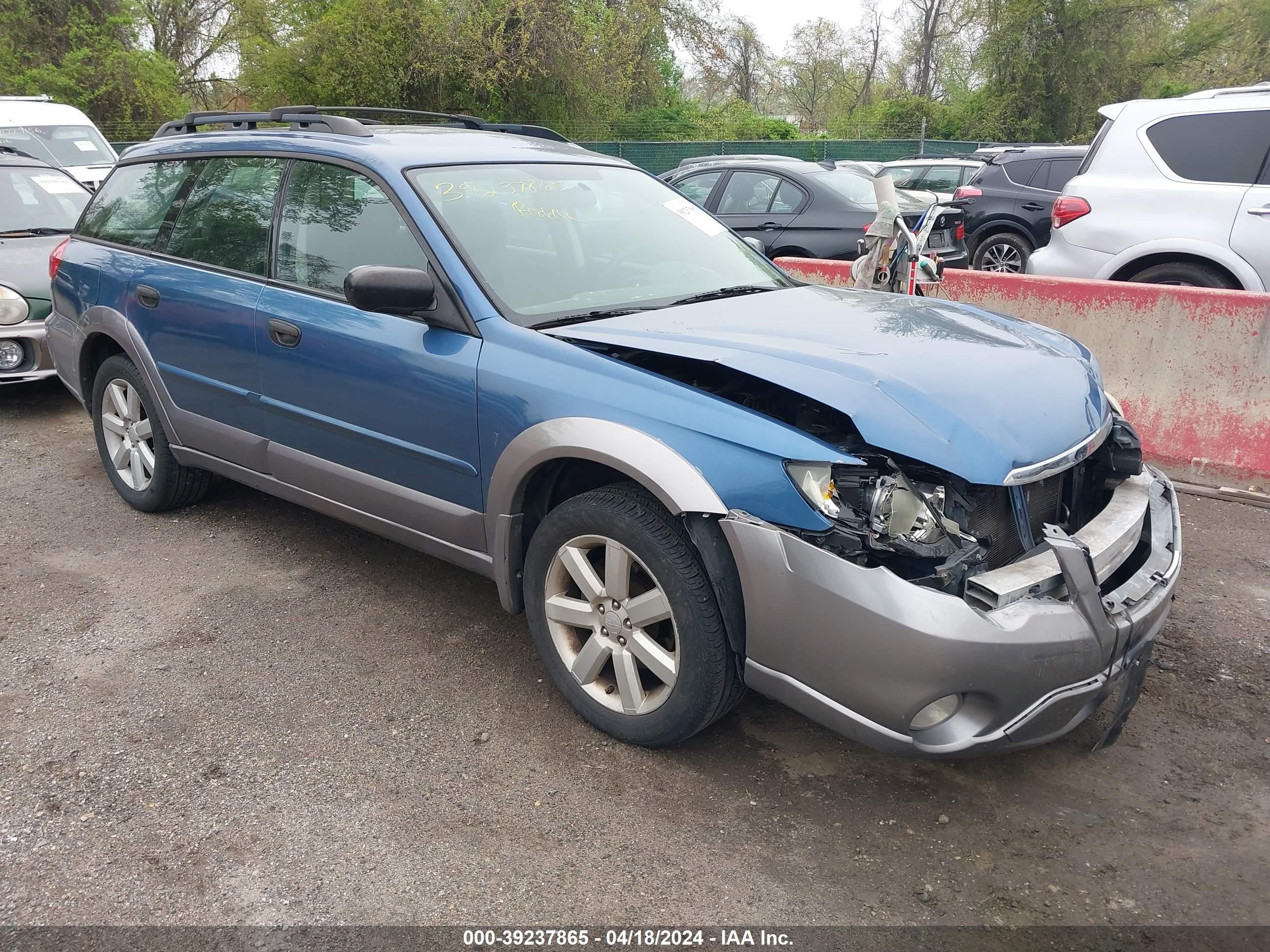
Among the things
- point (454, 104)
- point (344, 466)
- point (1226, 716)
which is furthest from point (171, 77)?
point (1226, 716)

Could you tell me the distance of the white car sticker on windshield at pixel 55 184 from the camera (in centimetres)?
816

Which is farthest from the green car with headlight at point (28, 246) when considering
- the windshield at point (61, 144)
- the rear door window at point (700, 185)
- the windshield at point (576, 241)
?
the rear door window at point (700, 185)

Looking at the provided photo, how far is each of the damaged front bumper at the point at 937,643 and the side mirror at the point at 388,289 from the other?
1310 mm

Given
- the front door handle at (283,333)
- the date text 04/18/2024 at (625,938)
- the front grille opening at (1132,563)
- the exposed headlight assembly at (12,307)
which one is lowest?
the date text 04/18/2024 at (625,938)

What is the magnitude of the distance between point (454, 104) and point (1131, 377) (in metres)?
24.8

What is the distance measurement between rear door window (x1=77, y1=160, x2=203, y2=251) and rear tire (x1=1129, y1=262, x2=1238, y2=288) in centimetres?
563

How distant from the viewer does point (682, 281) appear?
3.81m

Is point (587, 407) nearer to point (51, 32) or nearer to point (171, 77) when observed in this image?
point (171, 77)

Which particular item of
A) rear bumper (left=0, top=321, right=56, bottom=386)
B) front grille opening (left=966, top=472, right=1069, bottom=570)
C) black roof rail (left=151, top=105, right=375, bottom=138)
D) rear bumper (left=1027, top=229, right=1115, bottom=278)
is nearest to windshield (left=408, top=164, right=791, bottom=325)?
black roof rail (left=151, top=105, right=375, bottom=138)

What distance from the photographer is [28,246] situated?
23.9 ft

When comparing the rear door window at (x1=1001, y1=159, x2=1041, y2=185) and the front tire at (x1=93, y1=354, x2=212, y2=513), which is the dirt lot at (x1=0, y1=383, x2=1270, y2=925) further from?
the rear door window at (x1=1001, y1=159, x2=1041, y2=185)

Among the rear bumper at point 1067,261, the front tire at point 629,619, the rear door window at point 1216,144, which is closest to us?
the front tire at point 629,619

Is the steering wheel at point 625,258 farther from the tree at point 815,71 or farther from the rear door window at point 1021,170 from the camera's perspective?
the tree at point 815,71

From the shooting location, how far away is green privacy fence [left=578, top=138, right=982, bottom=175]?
25688mm
